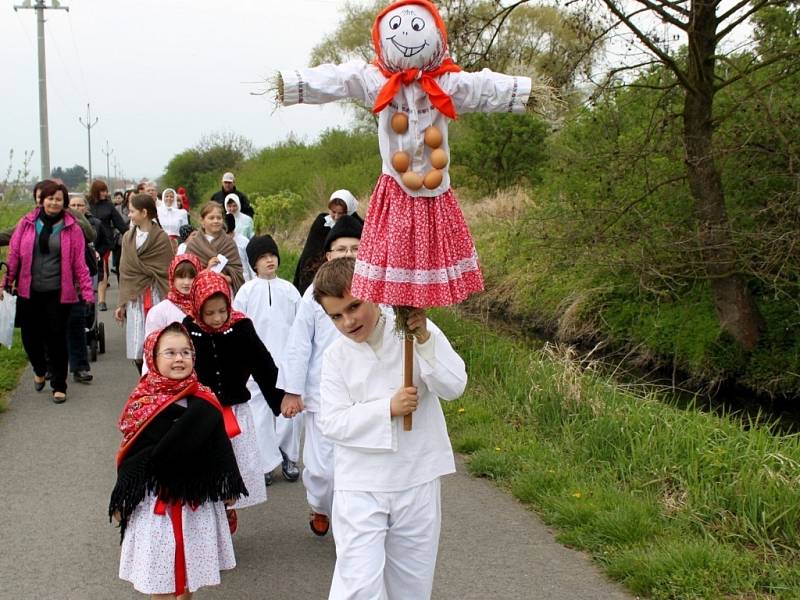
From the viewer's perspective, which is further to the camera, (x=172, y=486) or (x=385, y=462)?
(x=172, y=486)

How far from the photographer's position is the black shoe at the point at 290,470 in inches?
273

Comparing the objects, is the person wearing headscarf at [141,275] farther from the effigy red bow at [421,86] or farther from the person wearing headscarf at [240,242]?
the effigy red bow at [421,86]

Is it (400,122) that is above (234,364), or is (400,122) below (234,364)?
above

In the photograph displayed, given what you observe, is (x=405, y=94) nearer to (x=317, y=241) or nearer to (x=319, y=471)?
(x=319, y=471)

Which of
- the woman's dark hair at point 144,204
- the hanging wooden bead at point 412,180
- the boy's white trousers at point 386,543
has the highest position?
the hanging wooden bead at point 412,180

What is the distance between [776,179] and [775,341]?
2.25m

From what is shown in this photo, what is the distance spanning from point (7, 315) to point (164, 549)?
651cm

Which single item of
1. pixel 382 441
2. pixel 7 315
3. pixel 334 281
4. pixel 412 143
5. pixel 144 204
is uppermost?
pixel 412 143

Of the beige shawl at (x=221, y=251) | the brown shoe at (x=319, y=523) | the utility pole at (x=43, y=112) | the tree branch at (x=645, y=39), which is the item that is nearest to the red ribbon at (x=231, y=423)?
the brown shoe at (x=319, y=523)

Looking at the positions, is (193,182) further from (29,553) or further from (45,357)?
(29,553)

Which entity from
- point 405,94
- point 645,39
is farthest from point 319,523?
point 645,39

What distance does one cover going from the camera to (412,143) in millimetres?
3672

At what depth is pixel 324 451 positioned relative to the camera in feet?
18.0

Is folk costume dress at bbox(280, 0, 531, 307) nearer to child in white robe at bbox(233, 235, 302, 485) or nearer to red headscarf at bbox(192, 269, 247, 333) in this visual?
red headscarf at bbox(192, 269, 247, 333)
